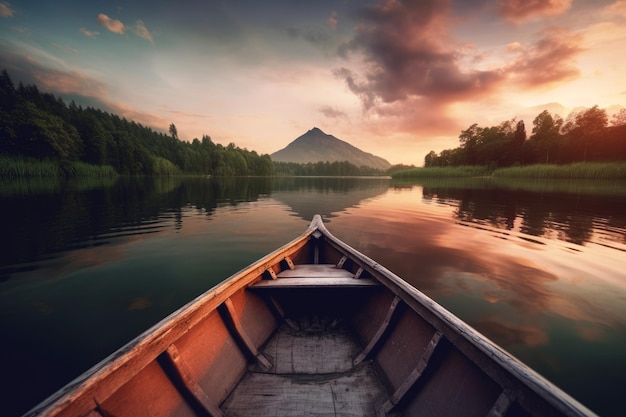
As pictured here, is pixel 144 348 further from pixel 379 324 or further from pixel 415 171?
pixel 415 171

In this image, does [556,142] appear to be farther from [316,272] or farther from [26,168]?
[26,168]

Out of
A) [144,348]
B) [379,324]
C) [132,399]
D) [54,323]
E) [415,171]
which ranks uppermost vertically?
[415,171]

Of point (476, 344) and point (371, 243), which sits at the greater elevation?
point (476, 344)

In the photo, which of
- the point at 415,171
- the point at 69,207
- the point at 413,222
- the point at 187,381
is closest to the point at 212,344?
the point at 187,381

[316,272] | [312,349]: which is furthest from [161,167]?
[312,349]

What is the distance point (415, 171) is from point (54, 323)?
78.0 meters

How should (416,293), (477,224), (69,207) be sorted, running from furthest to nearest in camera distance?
(69,207) < (477,224) < (416,293)

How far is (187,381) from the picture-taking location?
101 inches

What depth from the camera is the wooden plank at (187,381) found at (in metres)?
2.52

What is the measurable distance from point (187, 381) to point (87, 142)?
283 feet

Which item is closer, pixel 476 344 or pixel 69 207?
pixel 476 344

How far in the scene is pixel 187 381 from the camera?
2576mm

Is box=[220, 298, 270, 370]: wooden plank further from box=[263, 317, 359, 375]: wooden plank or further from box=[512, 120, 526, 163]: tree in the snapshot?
box=[512, 120, 526, 163]: tree

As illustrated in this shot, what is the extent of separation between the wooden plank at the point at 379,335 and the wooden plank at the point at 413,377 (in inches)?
29.4
